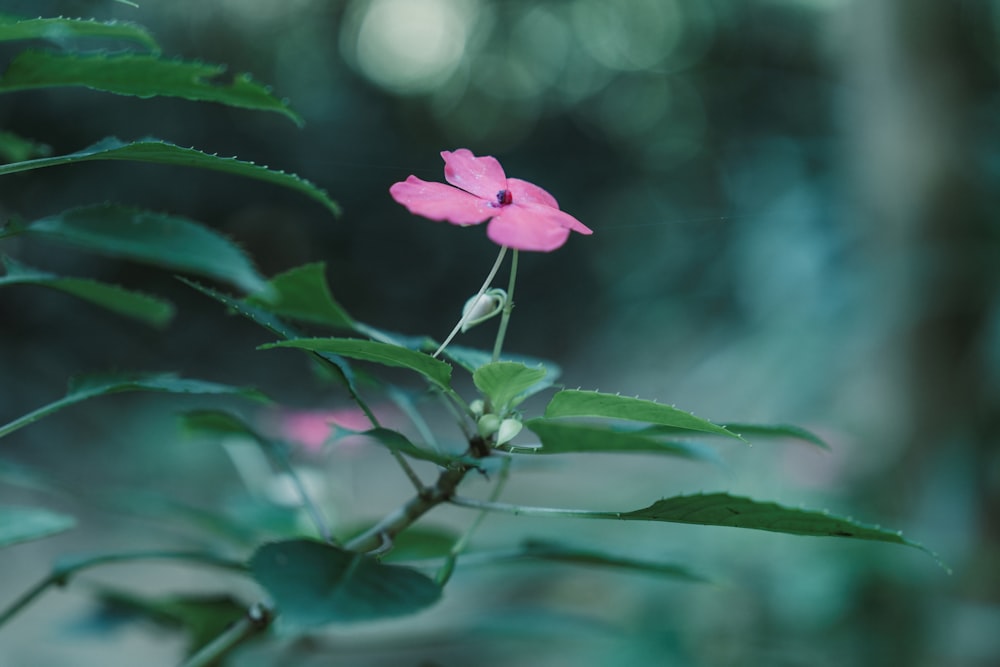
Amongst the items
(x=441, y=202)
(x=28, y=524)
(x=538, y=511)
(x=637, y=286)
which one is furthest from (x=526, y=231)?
(x=637, y=286)

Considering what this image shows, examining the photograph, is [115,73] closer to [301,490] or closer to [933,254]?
[301,490]

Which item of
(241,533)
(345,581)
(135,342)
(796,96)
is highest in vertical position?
(796,96)

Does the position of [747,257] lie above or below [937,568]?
above

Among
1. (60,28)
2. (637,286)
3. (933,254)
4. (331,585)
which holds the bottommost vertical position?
(331,585)

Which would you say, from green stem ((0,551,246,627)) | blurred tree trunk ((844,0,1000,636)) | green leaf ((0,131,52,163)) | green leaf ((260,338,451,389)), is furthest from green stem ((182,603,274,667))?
blurred tree trunk ((844,0,1000,636))

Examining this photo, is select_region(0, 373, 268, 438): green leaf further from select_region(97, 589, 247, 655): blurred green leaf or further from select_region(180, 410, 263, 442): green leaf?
select_region(97, 589, 247, 655): blurred green leaf

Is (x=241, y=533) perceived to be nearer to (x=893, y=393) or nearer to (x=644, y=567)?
(x=644, y=567)

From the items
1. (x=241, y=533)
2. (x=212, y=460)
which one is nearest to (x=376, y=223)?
(x=212, y=460)

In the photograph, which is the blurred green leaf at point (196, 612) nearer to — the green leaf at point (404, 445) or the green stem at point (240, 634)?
the green stem at point (240, 634)

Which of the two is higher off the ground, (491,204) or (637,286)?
(637,286)
